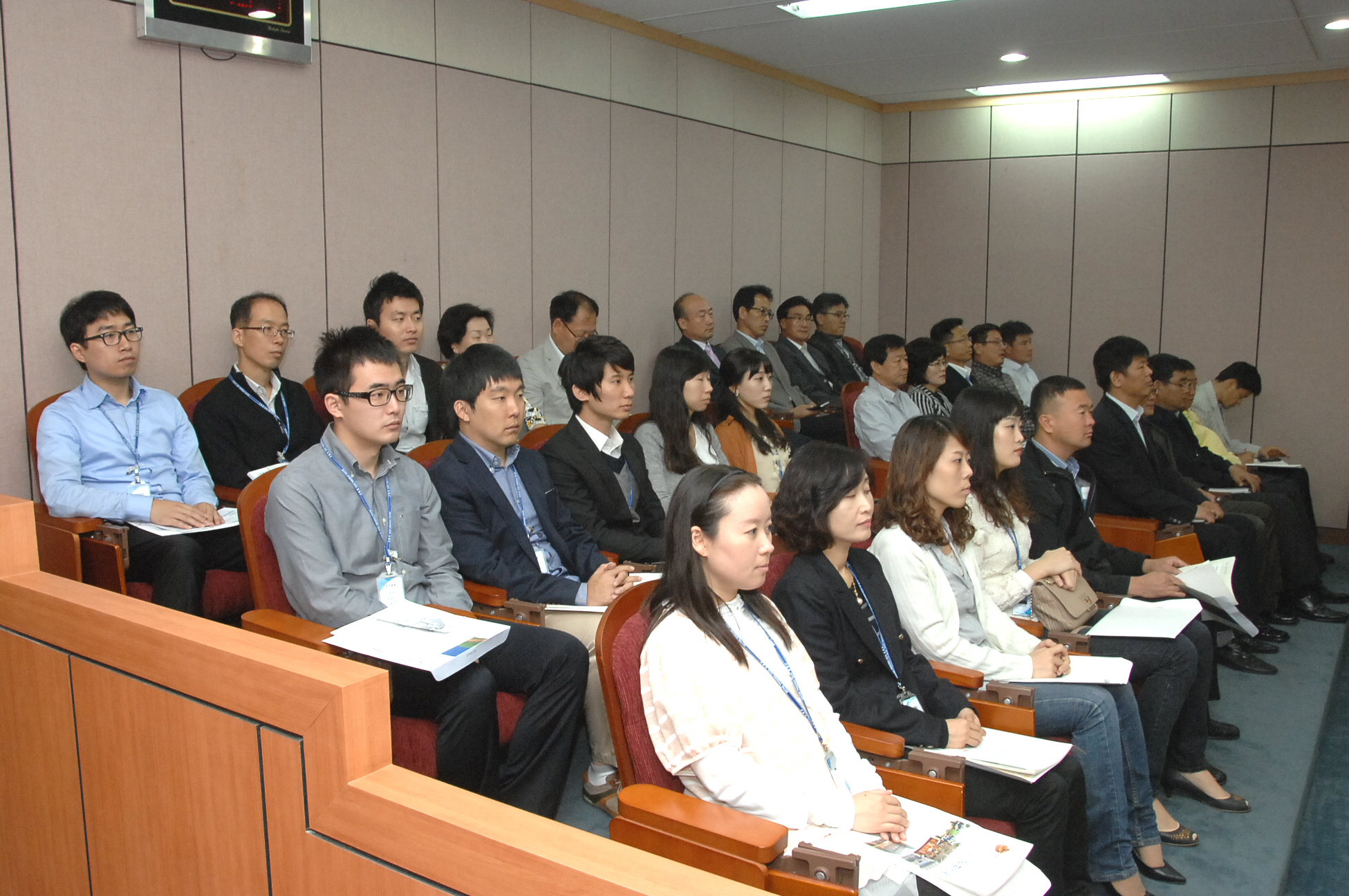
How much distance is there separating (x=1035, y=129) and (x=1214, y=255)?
1.62 meters

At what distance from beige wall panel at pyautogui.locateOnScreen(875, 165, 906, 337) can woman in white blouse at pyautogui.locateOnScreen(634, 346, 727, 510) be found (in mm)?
4712

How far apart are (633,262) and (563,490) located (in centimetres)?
274

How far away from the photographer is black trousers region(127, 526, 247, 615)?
122 inches

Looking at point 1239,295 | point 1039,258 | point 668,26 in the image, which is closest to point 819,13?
point 668,26

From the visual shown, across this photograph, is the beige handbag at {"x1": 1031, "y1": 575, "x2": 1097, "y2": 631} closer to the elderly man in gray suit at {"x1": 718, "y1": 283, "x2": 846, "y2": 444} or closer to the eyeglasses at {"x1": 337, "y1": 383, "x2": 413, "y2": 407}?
the eyeglasses at {"x1": 337, "y1": 383, "x2": 413, "y2": 407}

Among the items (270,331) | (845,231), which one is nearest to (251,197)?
(270,331)

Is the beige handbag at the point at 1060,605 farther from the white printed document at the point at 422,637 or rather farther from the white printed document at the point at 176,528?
the white printed document at the point at 176,528

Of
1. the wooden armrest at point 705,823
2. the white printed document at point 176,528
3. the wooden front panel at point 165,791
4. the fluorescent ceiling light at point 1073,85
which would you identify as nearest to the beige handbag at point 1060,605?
the wooden armrest at point 705,823

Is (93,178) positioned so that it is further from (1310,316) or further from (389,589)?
(1310,316)

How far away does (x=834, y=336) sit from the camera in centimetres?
735

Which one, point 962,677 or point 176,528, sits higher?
point 176,528

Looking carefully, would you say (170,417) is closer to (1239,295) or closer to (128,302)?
(128,302)

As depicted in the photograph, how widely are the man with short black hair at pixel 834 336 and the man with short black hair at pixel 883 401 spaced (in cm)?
109

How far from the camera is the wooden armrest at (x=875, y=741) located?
2.12 meters
